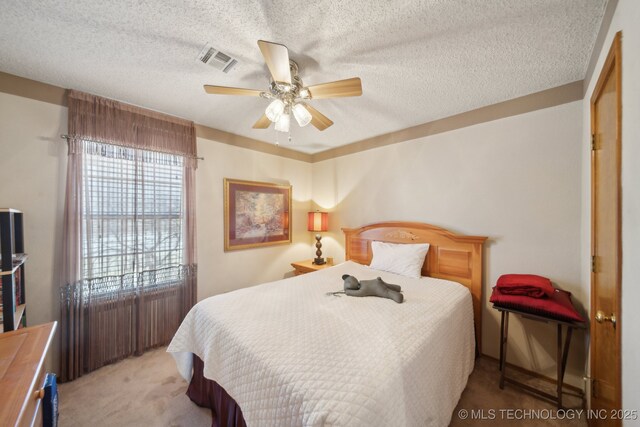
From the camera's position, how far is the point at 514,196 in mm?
2139

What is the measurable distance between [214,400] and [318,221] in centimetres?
243

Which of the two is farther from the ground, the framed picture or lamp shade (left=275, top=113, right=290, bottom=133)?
lamp shade (left=275, top=113, right=290, bottom=133)

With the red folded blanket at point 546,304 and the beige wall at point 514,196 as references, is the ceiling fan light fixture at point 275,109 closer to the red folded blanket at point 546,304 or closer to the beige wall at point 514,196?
the beige wall at point 514,196

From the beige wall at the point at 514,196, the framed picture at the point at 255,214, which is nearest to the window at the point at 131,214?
the framed picture at the point at 255,214

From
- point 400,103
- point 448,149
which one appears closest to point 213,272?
point 400,103

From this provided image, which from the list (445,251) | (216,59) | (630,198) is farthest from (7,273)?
(445,251)

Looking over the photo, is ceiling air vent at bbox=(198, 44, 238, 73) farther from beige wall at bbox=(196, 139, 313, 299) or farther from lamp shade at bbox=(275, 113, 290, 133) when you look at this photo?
beige wall at bbox=(196, 139, 313, 299)

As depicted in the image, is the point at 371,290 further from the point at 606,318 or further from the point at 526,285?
the point at 606,318

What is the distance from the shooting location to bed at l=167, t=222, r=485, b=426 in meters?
0.96

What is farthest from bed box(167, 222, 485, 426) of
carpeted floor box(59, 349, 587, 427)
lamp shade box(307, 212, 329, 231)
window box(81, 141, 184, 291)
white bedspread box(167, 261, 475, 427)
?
lamp shade box(307, 212, 329, 231)

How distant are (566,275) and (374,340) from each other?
1.86 metres

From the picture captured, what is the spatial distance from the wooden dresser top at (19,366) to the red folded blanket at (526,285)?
266 cm

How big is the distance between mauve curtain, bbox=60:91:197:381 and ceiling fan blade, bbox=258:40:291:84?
1741mm

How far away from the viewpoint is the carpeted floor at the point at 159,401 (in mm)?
1593
